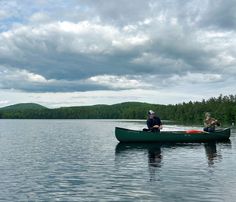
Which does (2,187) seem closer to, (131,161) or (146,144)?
(131,161)

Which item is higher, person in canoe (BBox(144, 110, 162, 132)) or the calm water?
person in canoe (BBox(144, 110, 162, 132))

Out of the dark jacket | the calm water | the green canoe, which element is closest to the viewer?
the calm water

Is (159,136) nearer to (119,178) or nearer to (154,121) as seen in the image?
(154,121)

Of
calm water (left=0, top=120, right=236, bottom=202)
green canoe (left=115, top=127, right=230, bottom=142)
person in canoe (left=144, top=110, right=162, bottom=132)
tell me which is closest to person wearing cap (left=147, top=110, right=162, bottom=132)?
person in canoe (left=144, top=110, right=162, bottom=132)

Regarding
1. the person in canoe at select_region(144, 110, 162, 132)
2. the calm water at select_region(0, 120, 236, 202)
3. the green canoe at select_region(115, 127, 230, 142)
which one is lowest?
the calm water at select_region(0, 120, 236, 202)

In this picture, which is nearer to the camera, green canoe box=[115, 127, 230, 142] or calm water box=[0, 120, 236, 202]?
calm water box=[0, 120, 236, 202]

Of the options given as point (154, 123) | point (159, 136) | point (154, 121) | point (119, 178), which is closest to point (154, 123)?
point (154, 123)

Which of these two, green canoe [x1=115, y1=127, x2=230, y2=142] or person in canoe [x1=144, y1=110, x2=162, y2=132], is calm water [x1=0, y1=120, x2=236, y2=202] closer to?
green canoe [x1=115, y1=127, x2=230, y2=142]

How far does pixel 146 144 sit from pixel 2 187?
26213mm

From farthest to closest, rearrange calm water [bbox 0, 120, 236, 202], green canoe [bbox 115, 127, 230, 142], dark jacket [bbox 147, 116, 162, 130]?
dark jacket [bbox 147, 116, 162, 130] < green canoe [bbox 115, 127, 230, 142] < calm water [bbox 0, 120, 236, 202]

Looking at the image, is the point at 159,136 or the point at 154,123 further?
the point at 154,123

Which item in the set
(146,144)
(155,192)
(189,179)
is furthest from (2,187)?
(146,144)

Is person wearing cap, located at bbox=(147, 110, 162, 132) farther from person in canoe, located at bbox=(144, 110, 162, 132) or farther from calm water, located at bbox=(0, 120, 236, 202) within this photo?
calm water, located at bbox=(0, 120, 236, 202)

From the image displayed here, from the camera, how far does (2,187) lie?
19188 millimetres
